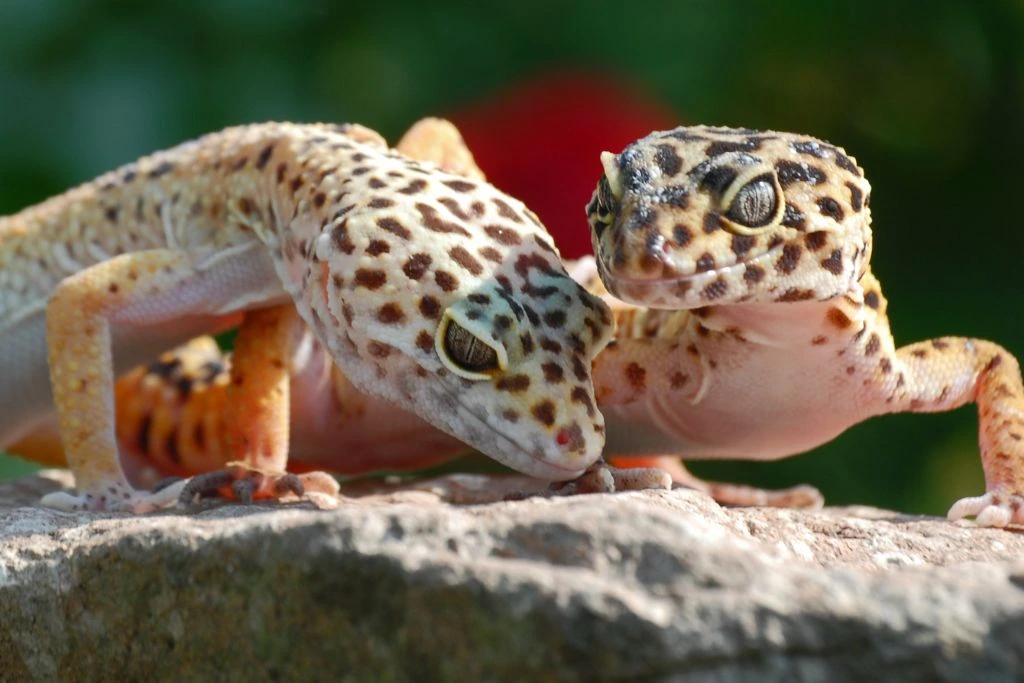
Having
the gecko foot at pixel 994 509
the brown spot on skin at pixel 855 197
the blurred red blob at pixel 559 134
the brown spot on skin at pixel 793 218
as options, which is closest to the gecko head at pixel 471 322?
the brown spot on skin at pixel 793 218

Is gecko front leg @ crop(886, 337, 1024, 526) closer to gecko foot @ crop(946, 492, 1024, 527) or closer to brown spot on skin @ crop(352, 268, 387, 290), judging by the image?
gecko foot @ crop(946, 492, 1024, 527)

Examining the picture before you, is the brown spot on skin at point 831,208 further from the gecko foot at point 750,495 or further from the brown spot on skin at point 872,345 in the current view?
the gecko foot at point 750,495

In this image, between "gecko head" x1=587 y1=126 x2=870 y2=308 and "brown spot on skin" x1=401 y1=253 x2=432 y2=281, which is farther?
"brown spot on skin" x1=401 y1=253 x2=432 y2=281

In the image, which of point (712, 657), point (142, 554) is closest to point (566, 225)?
point (142, 554)

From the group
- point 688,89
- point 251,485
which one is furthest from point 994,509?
point 688,89

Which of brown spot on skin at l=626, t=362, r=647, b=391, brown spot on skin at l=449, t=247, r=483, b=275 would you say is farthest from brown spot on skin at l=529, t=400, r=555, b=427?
brown spot on skin at l=626, t=362, r=647, b=391

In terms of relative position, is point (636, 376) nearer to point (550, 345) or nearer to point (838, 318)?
point (838, 318)
